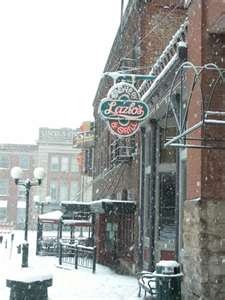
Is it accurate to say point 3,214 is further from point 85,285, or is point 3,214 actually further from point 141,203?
point 85,285

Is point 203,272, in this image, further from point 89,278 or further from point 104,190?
point 104,190

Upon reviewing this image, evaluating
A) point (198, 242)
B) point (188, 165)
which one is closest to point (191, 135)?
point (188, 165)

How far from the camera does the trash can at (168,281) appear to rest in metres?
10.2

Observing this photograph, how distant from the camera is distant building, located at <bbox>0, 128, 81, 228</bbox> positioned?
71125mm

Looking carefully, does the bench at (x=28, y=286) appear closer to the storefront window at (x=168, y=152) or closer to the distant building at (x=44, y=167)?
the storefront window at (x=168, y=152)

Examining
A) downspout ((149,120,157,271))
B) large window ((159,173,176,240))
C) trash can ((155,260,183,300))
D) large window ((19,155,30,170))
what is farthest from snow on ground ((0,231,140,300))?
large window ((19,155,30,170))

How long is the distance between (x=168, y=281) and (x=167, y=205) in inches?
190

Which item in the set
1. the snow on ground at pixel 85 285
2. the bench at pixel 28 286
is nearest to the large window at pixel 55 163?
the snow on ground at pixel 85 285

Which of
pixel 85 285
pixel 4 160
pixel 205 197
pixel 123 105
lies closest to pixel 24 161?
pixel 4 160

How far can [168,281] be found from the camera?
33.7ft

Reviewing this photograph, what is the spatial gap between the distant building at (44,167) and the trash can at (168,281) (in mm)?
60004

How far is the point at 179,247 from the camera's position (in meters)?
12.5

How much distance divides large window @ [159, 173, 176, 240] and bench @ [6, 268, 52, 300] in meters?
4.19

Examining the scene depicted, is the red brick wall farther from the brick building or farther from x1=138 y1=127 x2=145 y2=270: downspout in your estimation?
x1=138 y1=127 x2=145 y2=270: downspout
